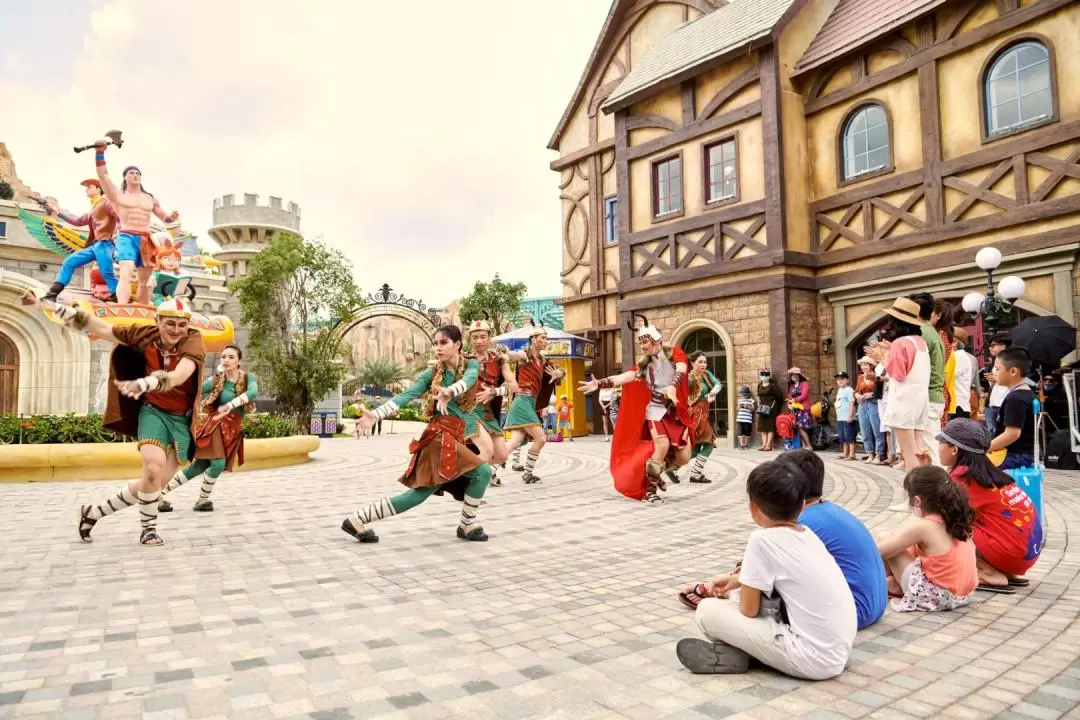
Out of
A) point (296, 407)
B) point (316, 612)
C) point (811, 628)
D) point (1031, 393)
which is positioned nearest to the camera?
point (811, 628)

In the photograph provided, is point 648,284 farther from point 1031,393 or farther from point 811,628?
point 811,628

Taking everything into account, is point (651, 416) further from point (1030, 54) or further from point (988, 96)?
point (1030, 54)

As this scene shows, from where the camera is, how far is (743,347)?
590 inches

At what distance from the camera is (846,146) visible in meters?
14.2

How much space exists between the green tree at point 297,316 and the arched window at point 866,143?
16421mm

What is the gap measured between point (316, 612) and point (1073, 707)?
3.41 metres

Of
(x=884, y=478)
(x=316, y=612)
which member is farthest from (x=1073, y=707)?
(x=884, y=478)

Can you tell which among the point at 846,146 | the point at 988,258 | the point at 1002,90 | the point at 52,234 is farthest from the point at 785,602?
the point at 52,234

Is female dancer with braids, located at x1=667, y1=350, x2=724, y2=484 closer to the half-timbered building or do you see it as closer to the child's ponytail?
the half-timbered building

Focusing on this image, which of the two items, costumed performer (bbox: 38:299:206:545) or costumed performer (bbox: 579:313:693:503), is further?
costumed performer (bbox: 579:313:693:503)

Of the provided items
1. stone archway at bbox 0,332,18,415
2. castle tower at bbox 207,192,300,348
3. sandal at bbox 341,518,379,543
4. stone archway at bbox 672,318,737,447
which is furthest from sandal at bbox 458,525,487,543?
castle tower at bbox 207,192,300,348

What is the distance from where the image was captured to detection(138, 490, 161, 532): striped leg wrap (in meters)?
5.71

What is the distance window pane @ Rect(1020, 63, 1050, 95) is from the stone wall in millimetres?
5341

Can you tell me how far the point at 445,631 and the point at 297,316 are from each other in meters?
22.6
